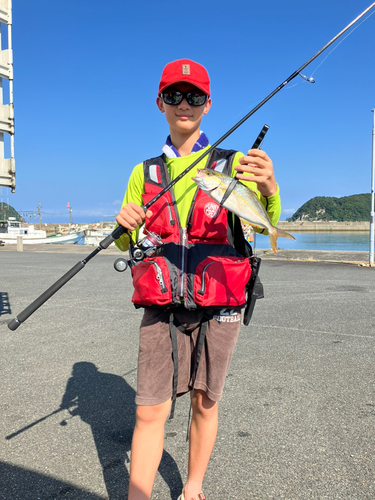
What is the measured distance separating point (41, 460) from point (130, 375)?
1.45 meters

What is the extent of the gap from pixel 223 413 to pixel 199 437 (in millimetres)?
1152

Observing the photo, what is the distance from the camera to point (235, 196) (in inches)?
65.9

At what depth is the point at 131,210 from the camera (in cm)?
181

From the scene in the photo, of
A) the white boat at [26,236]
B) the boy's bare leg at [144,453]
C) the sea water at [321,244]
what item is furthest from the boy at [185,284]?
the white boat at [26,236]

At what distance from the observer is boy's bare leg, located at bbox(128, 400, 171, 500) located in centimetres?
182

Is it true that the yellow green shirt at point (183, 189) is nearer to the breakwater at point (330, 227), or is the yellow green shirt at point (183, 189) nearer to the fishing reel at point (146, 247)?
the fishing reel at point (146, 247)

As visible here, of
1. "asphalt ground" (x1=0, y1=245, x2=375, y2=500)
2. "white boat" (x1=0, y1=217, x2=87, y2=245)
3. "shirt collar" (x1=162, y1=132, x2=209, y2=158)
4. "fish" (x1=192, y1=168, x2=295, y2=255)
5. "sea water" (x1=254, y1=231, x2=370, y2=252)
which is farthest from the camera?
"white boat" (x1=0, y1=217, x2=87, y2=245)

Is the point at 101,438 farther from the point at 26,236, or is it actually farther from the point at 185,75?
the point at 26,236

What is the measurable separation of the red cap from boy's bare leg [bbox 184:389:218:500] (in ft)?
5.25

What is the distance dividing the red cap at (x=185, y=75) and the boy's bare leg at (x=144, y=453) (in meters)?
1.64

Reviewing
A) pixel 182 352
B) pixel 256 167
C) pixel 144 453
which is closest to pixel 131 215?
pixel 256 167

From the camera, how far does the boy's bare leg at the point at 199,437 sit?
78.0 inches

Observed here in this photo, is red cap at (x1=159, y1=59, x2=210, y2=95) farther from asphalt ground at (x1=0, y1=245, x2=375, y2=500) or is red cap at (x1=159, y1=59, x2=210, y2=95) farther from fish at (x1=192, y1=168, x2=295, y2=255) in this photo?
asphalt ground at (x1=0, y1=245, x2=375, y2=500)

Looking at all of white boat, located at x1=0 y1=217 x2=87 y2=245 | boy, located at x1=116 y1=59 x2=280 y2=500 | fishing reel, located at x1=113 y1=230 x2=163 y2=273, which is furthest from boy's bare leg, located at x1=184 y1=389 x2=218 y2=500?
white boat, located at x1=0 y1=217 x2=87 y2=245
